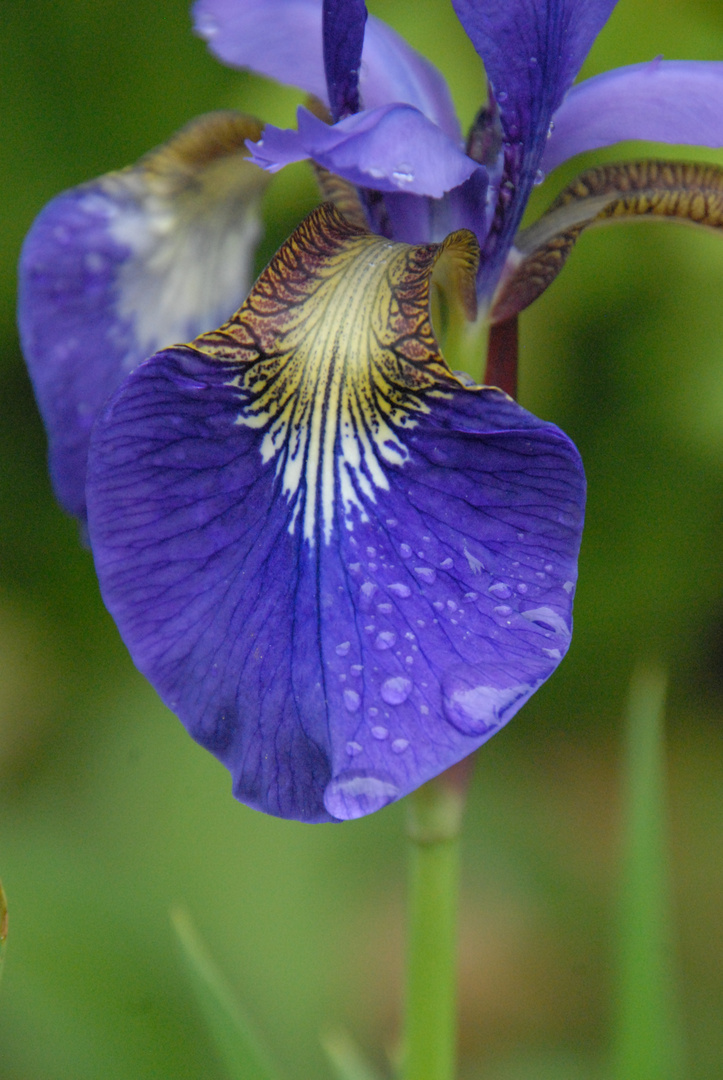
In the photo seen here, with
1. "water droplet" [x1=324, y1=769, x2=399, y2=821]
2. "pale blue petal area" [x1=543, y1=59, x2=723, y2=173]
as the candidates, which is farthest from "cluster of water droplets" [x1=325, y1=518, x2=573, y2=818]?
"pale blue petal area" [x1=543, y1=59, x2=723, y2=173]

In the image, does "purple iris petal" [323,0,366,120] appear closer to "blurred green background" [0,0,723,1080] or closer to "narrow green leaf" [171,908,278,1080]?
"narrow green leaf" [171,908,278,1080]

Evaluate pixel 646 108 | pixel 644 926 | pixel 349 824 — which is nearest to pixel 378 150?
pixel 646 108

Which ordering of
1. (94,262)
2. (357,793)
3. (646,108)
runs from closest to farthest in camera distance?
1. (357,793)
2. (646,108)
3. (94,262)

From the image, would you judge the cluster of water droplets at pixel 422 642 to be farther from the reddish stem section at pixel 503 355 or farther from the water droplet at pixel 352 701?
the reddish stem section at pixel 503 355

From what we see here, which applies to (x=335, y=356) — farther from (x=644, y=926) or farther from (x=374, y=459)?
(x=644, y=926)

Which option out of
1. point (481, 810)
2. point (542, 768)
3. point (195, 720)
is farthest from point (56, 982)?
point (195, 720)

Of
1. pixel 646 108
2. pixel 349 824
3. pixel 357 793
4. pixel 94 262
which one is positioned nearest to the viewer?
pixel 357 793
